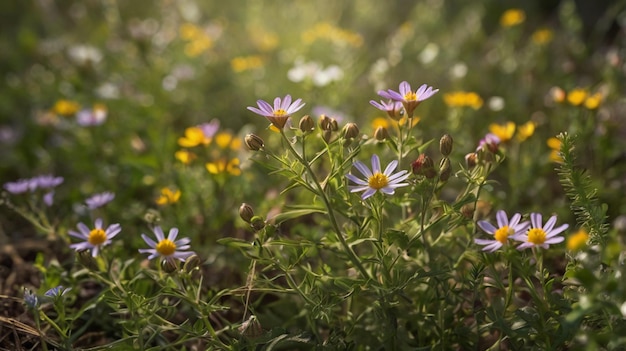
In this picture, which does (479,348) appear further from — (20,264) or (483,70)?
(483,70)

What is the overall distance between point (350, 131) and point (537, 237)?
0.46m

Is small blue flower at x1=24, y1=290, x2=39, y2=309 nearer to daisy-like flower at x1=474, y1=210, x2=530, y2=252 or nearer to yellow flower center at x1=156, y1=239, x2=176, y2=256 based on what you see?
yellow flower center at x1=156, y1=239, x2=176, y2=256

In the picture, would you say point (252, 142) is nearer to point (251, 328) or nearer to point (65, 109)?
point (251, 328)

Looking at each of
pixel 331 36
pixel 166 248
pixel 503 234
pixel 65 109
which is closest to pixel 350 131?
pixel 503 234

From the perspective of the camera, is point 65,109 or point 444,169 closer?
point 444,169

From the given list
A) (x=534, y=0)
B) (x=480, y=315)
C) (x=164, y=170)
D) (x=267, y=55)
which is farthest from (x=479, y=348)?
(x=534, y=0)

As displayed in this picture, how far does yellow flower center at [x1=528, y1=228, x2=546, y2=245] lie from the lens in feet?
4.19

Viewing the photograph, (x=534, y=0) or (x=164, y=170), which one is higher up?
(x=534, y=0)

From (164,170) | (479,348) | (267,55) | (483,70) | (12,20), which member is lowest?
(479,348)

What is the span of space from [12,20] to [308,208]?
4134 millimetres

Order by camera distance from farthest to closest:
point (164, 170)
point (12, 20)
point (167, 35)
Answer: point (12, 20) < point (167, 35) < point (164, 170)

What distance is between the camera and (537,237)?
128 centimetres

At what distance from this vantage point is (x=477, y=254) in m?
1.46

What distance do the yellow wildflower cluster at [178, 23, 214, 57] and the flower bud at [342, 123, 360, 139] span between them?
2092mm
